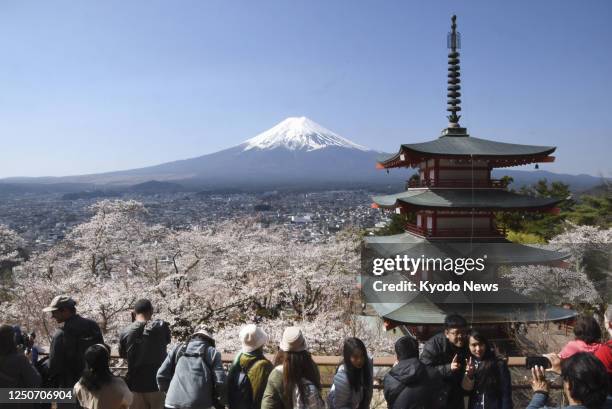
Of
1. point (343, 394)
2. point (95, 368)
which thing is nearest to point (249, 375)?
point (343, 394)

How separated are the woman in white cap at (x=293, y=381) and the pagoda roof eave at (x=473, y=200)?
7.35 meters

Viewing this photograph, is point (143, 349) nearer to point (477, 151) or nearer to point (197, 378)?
point (197, 378)

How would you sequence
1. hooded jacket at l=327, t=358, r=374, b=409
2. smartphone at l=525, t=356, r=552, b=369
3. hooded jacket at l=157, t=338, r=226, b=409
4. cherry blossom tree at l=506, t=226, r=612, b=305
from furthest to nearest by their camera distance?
1. cherry blossom tree at l=506, t=226, r=612, b=305
2. hooded jacket at l=157, t=338, r=226, b=409
3. hooded jacket at l=327, t=358, r=374, b=409
4. smartphone at l=525, t=356, r=552, b=369

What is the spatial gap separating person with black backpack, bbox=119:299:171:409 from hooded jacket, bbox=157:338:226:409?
459mm

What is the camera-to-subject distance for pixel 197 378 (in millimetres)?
3193

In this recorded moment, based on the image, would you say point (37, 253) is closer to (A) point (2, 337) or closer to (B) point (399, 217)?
(A) point (2, 337)

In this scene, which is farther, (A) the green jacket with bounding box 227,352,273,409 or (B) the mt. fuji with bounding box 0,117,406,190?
(B) the mt. fuji with bounding box 0,117,406,190

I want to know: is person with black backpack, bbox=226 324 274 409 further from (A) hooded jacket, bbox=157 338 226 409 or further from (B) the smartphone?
(B) the smartphone

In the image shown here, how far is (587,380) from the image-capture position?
2215 mm

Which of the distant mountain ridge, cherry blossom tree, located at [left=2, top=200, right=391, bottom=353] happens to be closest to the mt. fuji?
the distant mountain ridge

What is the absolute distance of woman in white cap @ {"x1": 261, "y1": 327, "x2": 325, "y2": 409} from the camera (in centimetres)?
285

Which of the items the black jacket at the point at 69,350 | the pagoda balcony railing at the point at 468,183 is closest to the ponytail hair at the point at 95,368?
the black jacket at the point at 69,350

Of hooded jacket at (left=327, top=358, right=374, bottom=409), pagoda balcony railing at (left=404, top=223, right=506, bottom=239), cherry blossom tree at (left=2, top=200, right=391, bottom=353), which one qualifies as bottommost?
cherry blossom tree at (left=2, top=200, right=391, bottom=353)

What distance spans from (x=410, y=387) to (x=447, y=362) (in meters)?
0.65
